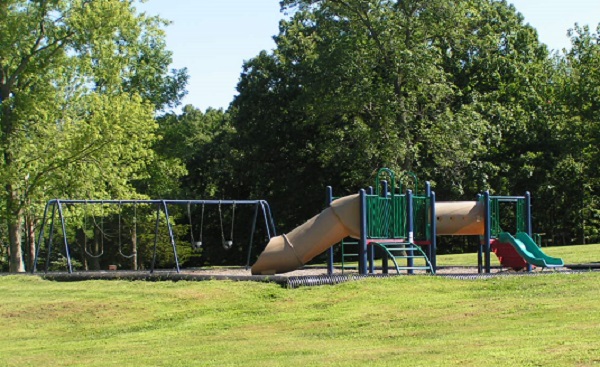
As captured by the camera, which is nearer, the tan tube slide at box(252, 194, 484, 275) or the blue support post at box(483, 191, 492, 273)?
the tan tube slide at box(252, 194, 484, 275)

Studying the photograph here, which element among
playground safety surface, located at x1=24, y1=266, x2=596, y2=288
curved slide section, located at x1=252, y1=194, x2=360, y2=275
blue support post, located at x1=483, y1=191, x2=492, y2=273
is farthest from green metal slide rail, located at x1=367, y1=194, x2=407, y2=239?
blue support post, located at x1=483, y1=191, x2=492, y2=273

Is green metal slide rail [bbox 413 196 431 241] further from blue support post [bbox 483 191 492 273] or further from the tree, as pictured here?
the tree

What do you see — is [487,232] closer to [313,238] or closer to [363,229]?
[363,229]

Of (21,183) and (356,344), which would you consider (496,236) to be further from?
(21,183)

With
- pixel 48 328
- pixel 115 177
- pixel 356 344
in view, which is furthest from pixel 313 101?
pixel 356 344

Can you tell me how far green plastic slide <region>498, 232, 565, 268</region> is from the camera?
21009mm

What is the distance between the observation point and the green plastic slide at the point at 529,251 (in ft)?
68.9

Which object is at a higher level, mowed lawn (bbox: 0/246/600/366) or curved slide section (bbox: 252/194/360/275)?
curved slide section (bbox: 252/194/360/275)

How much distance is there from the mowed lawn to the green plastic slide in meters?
2.62

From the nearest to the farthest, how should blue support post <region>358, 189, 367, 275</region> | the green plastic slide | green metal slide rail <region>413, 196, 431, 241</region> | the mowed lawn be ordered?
the mowed lawn < blue support post <region>358, 189, 367, 275</region> < the green plastic slide < green metal slide rail <region>413, 196, 431, 241</region>

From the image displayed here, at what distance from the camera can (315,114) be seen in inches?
1497

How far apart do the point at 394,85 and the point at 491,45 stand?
6.83m

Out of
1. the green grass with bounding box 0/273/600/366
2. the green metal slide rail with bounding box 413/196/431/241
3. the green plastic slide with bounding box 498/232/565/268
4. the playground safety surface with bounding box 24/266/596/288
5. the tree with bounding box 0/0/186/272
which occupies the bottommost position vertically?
the green grass with bounding box 0/273/600/366

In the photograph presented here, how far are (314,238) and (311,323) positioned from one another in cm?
661
